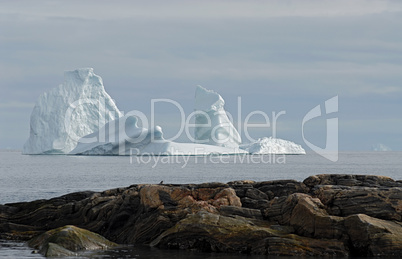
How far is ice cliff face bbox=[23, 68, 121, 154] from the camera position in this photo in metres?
80.4

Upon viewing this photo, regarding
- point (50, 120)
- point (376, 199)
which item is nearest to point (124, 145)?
point (50, 120)

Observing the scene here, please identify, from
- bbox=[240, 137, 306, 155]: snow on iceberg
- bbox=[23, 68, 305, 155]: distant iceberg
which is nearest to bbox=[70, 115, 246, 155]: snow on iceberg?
bbox=[23, 68, 305, 155]: distant iceberg

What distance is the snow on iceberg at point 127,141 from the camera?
237ft

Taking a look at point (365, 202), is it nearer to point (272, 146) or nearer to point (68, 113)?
point (68, 113)

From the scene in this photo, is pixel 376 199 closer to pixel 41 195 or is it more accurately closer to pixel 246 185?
pixel 246 185

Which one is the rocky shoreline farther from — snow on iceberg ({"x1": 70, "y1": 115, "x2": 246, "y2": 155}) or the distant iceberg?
the distant iceberg

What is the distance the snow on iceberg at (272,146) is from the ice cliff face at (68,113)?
28781 mm

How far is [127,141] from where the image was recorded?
73.5m

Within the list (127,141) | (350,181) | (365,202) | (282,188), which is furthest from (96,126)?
(365,202)

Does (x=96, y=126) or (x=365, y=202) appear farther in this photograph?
(x=96, y=126)

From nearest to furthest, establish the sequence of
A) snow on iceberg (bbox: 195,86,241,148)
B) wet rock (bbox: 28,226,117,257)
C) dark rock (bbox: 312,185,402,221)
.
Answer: wet rock (bbox: 28,226,117,257) < dark rock (bbox: 312,185,402,221) < snow on iceberg (bbox: 195,86,241,148)

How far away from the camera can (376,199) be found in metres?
15.3

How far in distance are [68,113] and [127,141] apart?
1140 cm

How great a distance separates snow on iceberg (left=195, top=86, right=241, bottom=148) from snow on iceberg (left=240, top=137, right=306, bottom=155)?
15.2 metres
